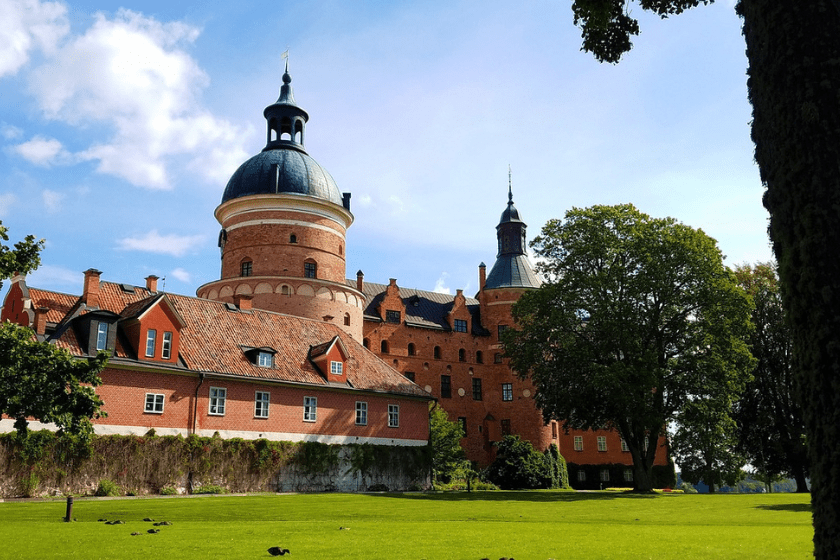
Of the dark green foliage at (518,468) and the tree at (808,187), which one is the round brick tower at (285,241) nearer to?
the dark green foliage at (518,468)

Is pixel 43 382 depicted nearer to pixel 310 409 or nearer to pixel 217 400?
pixel 217 400

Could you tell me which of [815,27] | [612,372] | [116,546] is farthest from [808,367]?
[612,372]

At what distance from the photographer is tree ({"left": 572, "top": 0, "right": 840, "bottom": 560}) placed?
5.91 m

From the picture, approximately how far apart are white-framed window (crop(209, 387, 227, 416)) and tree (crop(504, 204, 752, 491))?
14.8m

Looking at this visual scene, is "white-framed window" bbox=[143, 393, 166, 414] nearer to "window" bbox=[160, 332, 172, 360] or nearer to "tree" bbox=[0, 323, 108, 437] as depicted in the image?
"window" bbox=[160, 332, 172, 360]

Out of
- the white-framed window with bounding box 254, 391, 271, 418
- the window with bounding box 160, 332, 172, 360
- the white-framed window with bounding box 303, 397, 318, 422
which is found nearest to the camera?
the window with bounding box 160, 332, 172, 360

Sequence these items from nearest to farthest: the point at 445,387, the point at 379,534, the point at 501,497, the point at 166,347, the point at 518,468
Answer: the point at 379,534 < the point at 166,347 < the point at 501,497 < the point at 518,468 < the point at 445,387

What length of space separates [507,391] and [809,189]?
52.1 metres

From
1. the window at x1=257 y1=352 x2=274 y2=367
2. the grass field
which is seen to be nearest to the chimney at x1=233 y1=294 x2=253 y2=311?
the window at x1=257 y1=352 x2=274 y2=367

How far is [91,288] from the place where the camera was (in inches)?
1228

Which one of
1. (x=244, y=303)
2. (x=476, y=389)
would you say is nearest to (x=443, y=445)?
(x=244, y=303)

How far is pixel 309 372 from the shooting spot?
35.4m

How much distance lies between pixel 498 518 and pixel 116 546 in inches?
406

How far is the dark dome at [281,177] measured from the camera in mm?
Result: 45469
